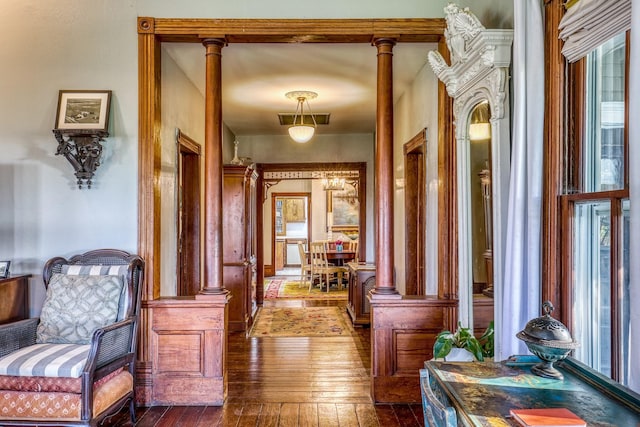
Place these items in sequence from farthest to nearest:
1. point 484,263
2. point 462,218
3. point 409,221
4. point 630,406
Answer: point 409,221 → point 462,218 → point 484,263 → point 630,406

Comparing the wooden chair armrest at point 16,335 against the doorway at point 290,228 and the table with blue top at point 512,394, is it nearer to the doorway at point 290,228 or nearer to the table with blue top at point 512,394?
the table with blue top at point 512,394

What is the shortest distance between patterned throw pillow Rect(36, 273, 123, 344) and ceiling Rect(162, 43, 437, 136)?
1997 mm

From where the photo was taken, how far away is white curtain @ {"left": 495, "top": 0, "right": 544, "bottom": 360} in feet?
6.63

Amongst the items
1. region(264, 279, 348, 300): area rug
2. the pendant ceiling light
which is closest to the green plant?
the pendant ceiling light

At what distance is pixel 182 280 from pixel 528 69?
3851 mm

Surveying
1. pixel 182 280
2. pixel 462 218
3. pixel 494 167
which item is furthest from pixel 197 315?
pixel 494 167

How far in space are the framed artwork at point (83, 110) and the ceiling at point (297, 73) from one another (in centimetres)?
73

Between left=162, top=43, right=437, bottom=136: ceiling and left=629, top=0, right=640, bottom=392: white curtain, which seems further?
left=162, top=43, right=437, bottom=136: ceiling

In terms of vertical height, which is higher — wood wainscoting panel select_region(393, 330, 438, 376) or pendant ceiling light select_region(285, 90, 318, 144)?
pendant ceiling light select_region(285, 90, 318, 144)

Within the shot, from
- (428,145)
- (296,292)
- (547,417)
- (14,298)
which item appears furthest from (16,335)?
(296,292)

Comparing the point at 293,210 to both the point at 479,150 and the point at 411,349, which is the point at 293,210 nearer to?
the point at 411,349

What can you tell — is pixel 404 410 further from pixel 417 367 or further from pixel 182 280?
pixel 182 280

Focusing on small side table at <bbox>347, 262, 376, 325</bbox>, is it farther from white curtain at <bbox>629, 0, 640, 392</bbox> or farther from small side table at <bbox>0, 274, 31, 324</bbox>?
white curtain at <bbox>629, 0, 640, 392</bbox>

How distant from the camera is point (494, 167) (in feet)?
8.13
